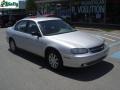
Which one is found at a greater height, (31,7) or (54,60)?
(31,7)

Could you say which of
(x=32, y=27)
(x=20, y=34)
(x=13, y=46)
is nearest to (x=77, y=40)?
(x=32, y=27)

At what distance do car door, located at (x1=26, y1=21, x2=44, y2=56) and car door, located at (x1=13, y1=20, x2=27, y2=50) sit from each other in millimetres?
309

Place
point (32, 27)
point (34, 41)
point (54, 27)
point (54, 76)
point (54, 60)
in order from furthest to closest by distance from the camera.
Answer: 1. point (32, 27)
2. point (54, 27)
3. point (34, 41)
4. point (54, 60)
5. point (54, 76)

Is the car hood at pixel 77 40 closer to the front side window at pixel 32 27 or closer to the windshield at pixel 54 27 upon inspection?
the windshield at pixel 54 27

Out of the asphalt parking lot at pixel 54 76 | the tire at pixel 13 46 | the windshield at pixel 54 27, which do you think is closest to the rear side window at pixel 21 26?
the tire at pixel 13 46

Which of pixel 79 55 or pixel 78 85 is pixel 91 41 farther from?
pixel 78 85

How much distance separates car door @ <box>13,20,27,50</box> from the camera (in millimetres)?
8205

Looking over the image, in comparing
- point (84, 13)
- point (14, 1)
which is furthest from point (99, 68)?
point (14, 1)

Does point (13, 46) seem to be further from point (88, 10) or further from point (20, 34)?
point (88, 10)

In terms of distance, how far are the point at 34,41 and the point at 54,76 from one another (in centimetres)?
167

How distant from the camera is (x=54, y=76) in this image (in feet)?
20.6

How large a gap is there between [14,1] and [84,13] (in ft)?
63.8

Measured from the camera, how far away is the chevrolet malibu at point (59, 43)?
6070 millimetres

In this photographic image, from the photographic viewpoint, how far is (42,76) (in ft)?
20.6
